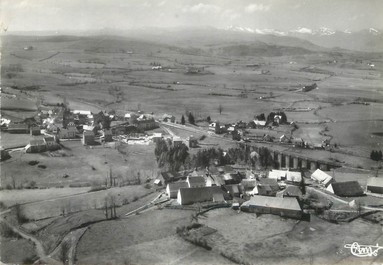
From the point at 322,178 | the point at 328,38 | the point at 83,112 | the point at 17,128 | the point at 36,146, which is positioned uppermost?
the point at 328,38

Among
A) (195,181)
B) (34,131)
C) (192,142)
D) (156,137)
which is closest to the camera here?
(195,181)

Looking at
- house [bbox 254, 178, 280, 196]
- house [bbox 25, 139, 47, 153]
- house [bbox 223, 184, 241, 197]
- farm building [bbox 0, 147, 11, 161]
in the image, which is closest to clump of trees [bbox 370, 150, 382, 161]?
house [bbox 254, 178, 280, 196]

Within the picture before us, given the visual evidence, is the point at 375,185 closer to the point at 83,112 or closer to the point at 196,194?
the point at 196,194

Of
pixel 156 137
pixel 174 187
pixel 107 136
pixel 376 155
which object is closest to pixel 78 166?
pixel 107 136

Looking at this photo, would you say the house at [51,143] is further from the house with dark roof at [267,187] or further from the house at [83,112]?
the house with dark roof at [267,187]

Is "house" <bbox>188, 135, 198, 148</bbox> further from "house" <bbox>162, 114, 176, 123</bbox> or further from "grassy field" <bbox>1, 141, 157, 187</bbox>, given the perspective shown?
"house" <bbox>162, 114, 176, 123</bbox>

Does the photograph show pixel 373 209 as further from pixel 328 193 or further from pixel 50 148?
pixel 50 148
